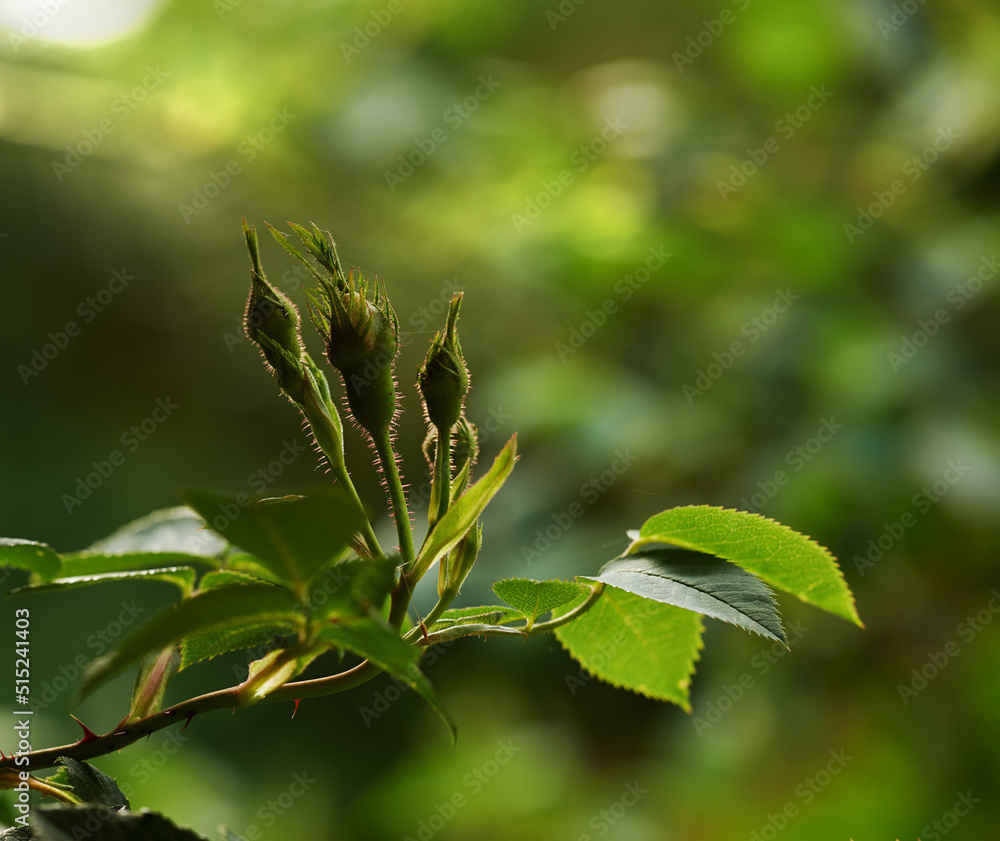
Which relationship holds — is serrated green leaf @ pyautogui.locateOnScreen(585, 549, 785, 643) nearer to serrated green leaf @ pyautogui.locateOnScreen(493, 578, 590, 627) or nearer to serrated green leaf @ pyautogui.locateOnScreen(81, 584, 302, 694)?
serrated green leaf @ pyautogui.locateOnScreen(493, 578, 590, 627)

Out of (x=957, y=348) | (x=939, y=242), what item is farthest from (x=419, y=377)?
(x=939, y=242)

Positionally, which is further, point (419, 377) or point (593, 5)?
point (593, 5)

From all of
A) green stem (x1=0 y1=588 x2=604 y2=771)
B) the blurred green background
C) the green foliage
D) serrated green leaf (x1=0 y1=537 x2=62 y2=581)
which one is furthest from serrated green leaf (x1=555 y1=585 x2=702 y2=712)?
the blurred green background

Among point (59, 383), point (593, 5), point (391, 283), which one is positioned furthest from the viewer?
point (593, 5)

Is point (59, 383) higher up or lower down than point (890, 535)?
higher up

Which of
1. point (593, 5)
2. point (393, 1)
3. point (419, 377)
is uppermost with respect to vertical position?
point (593, 5)

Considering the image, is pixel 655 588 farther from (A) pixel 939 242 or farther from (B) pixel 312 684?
(A) pixel 939 242

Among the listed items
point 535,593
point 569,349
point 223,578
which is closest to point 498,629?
point 535,593
